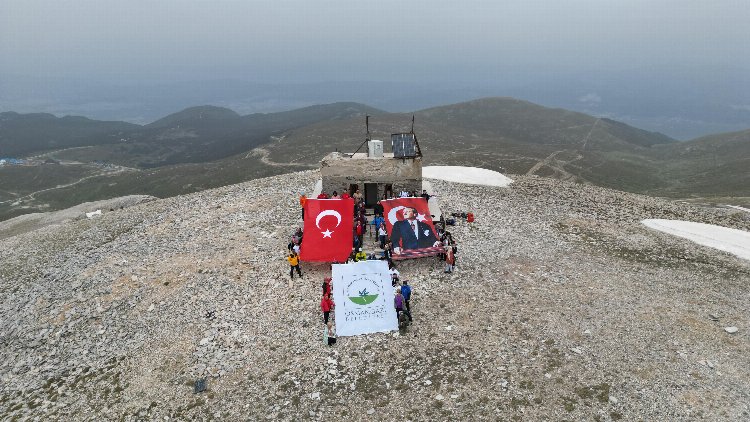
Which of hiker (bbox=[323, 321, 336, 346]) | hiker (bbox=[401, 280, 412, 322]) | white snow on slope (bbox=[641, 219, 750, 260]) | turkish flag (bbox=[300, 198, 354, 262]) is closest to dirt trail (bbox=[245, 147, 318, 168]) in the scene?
turkish flag (bbox=[300, 198, 354, 262])

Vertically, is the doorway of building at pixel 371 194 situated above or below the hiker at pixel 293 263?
above

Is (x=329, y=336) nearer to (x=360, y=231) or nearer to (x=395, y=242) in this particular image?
(x=395, y=242)

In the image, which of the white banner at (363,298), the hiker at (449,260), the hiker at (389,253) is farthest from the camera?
the hiker at (389,253)

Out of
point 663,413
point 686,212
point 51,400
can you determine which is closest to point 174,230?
point 51,400

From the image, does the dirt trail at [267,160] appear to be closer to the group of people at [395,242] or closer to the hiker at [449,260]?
the group of people at [395,242]

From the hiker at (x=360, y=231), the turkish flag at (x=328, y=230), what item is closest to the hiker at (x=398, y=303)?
the turkish flag at (x=328, y=230)

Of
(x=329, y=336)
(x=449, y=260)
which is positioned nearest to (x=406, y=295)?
(x=329, y=336)

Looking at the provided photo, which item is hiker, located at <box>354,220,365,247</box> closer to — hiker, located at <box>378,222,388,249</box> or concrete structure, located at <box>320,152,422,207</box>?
hiker, located at <box>378,222,388,249</box>
